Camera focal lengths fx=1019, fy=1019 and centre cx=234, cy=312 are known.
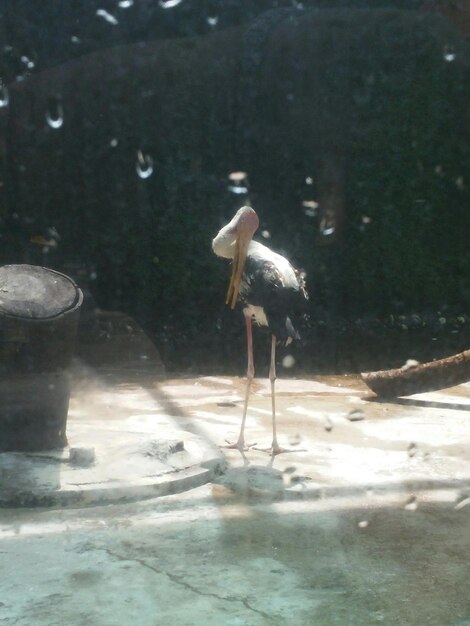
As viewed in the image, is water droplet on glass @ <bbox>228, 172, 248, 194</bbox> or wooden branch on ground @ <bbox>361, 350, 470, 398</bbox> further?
water droplet on glass @ <bbox>228, 172, 248, 194</bbox>

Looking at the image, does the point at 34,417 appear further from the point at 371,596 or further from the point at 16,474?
the point at 371,596

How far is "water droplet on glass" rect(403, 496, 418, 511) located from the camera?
4565 mm

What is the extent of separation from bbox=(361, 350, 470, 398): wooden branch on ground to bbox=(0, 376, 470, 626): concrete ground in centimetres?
97

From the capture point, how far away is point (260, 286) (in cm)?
585

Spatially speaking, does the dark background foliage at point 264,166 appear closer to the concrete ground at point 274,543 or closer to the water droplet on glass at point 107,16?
the water droplet on glass at point 107,16

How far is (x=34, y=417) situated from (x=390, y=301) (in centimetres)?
820

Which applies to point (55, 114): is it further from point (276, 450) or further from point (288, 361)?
point (276, 450)

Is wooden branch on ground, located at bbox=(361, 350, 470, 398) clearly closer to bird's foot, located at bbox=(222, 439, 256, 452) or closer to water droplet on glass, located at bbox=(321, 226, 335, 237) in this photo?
bird's foot, located at bbox=(222, 439, 256, 452)

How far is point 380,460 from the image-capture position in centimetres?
548

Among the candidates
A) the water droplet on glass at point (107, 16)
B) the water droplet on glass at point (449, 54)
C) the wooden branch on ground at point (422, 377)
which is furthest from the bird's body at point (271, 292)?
the water droplet on glass at point (107, 16)

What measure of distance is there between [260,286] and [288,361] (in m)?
4.60

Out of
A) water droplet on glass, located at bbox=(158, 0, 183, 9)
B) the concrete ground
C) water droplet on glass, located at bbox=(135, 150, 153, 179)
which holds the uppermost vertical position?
water droplet on glass, located at bbox=(158, 0, 183, 9)

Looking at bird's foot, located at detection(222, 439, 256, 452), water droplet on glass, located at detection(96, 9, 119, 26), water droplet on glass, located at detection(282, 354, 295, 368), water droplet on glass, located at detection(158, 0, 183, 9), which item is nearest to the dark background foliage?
water droplet on glass, located at detection(96, 9, 119, 26)

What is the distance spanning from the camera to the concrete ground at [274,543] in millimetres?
3273
